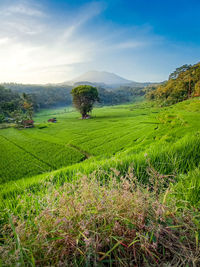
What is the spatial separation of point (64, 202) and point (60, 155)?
16.1 meters

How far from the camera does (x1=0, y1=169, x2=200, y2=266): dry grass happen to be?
2.85 ft

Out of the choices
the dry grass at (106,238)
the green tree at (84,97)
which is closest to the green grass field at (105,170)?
the dry grass at (106,238)

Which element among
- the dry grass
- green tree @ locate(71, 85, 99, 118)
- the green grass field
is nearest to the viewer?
the dry grass

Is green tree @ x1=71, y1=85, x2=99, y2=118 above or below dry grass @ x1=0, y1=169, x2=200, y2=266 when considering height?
Answer: above

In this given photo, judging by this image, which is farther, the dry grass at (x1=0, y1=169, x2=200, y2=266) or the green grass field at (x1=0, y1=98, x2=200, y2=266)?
the green grass field at (x1=0, y1=98, x2=200, y2=266)

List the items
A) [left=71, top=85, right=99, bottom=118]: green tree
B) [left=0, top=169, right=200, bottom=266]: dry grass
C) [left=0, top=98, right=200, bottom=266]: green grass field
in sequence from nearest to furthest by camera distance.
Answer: [left=0, top=169, right=200, bottom=266]: dry grass < [left=0, top=98, right=200, bottom=266]: green grass field < [left=71, top=85, right=99, bottom=118]: green tree

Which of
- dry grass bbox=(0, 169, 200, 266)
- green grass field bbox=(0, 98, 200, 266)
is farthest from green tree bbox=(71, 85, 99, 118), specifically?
dry grass bbox=(0, 169, 200, 266)

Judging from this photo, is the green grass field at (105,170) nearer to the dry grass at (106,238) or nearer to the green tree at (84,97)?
the dry grass at (106,238)

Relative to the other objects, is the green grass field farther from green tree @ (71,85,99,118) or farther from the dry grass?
green tree @ (71,85,99,118)

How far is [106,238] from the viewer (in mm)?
967

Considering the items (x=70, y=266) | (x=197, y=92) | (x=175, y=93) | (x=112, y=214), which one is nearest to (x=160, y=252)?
(x=112, y=214)

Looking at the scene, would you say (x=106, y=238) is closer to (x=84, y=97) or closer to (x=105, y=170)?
(x=105, y=170)

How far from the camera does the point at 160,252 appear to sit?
0.98 m

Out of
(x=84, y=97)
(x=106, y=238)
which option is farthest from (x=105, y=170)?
(x=84, y=97)
